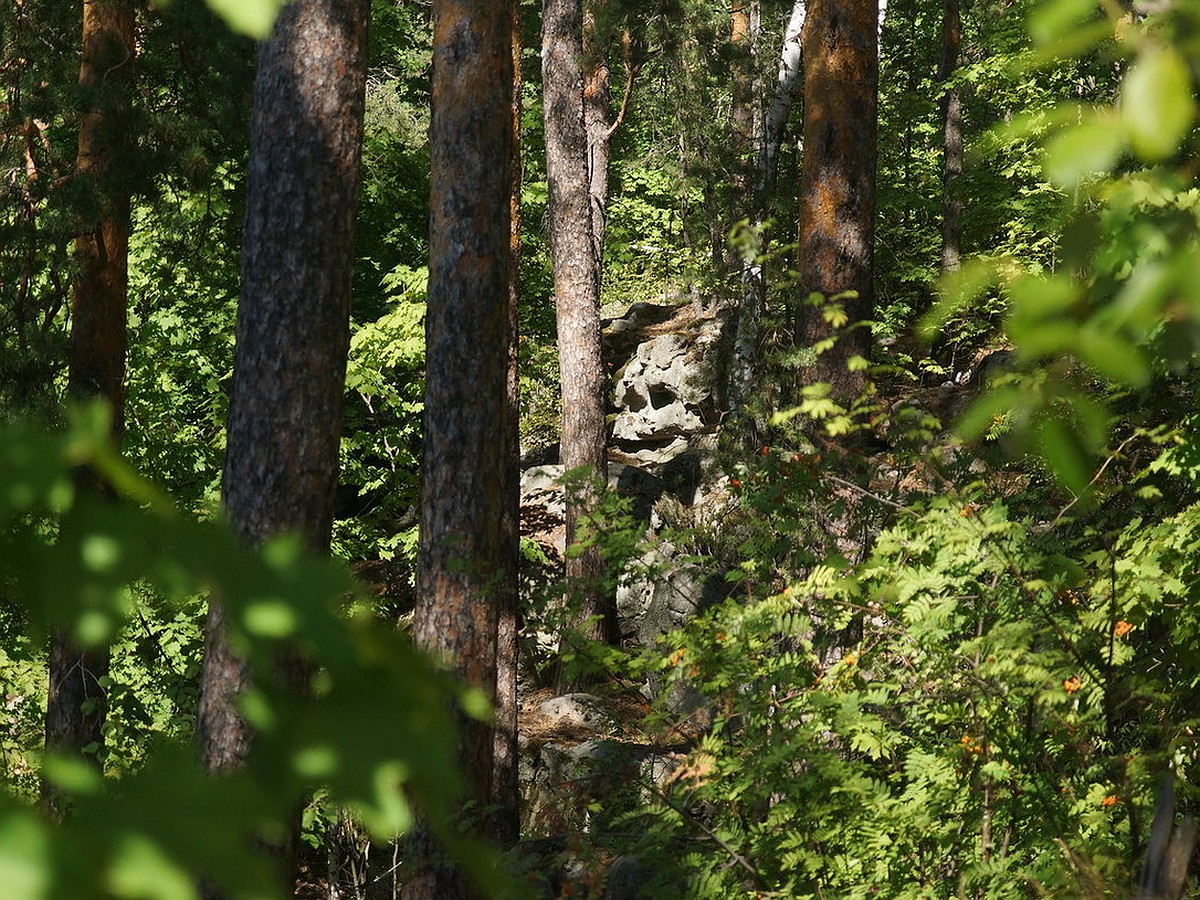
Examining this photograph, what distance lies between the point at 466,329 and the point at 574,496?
2121 mm

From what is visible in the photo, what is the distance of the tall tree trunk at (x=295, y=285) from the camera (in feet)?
16.9

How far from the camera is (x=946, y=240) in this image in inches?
788

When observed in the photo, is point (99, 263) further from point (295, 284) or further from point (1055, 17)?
point (1055, 17)

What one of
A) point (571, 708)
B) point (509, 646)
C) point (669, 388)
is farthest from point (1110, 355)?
point (669, 388)

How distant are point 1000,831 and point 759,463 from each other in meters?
1.83

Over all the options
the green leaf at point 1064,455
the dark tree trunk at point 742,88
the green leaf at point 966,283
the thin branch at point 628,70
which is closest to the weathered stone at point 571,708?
the dark tree trunk at point 742,88

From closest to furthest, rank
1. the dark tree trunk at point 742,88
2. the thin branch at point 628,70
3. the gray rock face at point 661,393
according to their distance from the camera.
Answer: the dark tree trunk at point 742,88, the thin branch at point 628,70, the gray rock face at point 661,393

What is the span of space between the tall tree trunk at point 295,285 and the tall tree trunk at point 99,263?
5069 mm

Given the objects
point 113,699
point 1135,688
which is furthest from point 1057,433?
point 113,699

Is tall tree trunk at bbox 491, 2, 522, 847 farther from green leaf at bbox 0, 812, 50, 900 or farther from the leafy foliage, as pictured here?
green leaf at bbox 0, 812, 50, 900

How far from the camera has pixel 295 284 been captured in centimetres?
534

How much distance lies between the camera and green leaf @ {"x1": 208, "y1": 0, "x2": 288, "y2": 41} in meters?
0.62

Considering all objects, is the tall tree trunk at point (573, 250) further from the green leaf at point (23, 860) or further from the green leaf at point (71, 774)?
the green leaf at point (23, 860)

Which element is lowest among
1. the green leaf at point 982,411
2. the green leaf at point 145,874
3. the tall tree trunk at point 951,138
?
the green leaf at point 145,874
